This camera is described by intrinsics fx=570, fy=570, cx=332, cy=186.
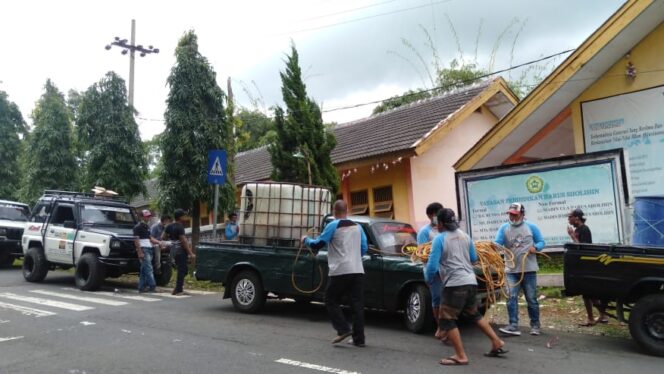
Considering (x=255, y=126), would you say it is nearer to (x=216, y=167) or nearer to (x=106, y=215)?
(x=106, y=215)

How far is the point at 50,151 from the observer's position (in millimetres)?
22266

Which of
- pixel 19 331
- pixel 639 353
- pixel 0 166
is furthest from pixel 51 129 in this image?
pixel 639 353

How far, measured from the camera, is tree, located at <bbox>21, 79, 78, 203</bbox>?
879 inches

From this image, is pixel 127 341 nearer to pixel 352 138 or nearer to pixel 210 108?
pixel 210 108

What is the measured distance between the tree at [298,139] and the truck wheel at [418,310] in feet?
21.5

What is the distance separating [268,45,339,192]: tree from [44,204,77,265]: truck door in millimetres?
4849

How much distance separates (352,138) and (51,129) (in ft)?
40.7

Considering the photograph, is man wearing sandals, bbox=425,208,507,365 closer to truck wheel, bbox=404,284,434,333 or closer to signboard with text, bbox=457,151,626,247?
truck wheel, bbox=404,284,434,333

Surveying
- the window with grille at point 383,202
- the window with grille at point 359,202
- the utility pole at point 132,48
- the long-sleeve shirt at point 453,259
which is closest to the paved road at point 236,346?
the long-sleeve shirt at point 453,259

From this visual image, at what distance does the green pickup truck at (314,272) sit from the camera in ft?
25.2

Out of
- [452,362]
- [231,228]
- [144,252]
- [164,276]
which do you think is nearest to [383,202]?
[231,228]

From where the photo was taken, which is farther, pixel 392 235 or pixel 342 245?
pixel 392 235

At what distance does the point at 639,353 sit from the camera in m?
6.62

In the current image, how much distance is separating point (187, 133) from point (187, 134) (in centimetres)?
3
